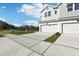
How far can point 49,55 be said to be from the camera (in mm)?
7020

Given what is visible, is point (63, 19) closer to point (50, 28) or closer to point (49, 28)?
point (50, 28)

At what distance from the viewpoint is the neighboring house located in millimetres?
16750

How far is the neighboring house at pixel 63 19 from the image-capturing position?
16.8 metres

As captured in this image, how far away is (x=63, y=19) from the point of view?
60.3 feet

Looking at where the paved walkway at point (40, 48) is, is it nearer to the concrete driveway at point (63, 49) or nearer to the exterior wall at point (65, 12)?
the concrete driveway at point (63, 49)

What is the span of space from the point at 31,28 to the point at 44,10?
20.3ft

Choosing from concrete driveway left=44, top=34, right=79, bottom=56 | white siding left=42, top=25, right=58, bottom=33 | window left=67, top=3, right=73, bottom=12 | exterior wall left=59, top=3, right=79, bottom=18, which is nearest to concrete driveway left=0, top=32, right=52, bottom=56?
concrete driveway left=44, top=34, right=79, bottom=56

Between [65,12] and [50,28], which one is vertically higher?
[65,12]

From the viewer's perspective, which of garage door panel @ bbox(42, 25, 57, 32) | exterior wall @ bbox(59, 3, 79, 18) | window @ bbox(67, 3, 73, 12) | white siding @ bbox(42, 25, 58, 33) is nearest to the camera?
exterior wall @ bbox(59, 3, 79, 18)

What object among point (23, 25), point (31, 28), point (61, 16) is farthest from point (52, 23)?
point (23, 25)

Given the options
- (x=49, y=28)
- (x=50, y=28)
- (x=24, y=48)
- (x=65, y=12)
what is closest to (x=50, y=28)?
(x=50, y=28)

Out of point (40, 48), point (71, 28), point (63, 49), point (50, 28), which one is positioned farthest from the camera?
point (50, 28)

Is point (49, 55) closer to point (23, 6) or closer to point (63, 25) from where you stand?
point (63, 25)

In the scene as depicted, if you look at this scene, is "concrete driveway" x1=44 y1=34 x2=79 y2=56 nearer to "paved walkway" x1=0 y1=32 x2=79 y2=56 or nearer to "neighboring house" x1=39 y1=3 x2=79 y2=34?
"paved walkway" x1=0 y1=32 x2=79 y2=56
